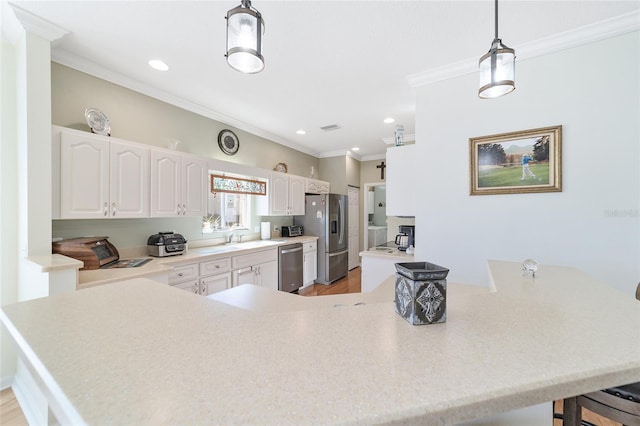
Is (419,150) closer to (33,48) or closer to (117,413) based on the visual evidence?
(117,413)

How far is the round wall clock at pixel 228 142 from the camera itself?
3602 mm

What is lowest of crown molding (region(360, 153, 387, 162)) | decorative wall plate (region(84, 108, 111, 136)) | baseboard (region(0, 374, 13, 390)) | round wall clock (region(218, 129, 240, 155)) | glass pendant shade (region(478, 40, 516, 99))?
baseboard (region(0, 374, 13, 390))

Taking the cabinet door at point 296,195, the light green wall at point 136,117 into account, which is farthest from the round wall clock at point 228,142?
the cabinet door at point 296,195

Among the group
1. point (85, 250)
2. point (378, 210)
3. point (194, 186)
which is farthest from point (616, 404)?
point (378, 210)

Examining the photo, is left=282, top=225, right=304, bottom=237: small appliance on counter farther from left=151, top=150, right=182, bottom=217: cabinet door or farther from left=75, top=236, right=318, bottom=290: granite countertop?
left=151, top=150, right=182, bottom=217: cabinet door

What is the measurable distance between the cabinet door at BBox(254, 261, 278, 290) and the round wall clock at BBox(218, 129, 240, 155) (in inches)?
69.0

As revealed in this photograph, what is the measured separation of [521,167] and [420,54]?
1.26m

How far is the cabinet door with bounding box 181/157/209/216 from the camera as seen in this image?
2826mm

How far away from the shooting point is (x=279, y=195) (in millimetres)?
4246

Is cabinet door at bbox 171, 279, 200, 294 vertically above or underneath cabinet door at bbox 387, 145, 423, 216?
Result: underneath

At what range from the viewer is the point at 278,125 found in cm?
397

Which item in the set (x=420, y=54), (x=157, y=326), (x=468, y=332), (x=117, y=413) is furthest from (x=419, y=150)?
(x=117, y=413)

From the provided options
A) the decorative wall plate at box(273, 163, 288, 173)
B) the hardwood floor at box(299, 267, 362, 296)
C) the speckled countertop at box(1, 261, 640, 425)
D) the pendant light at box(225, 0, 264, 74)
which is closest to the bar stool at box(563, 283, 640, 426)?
the speckled countertop at box(1, 261, 640, 425)

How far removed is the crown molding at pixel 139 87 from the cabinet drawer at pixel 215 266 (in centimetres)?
194
